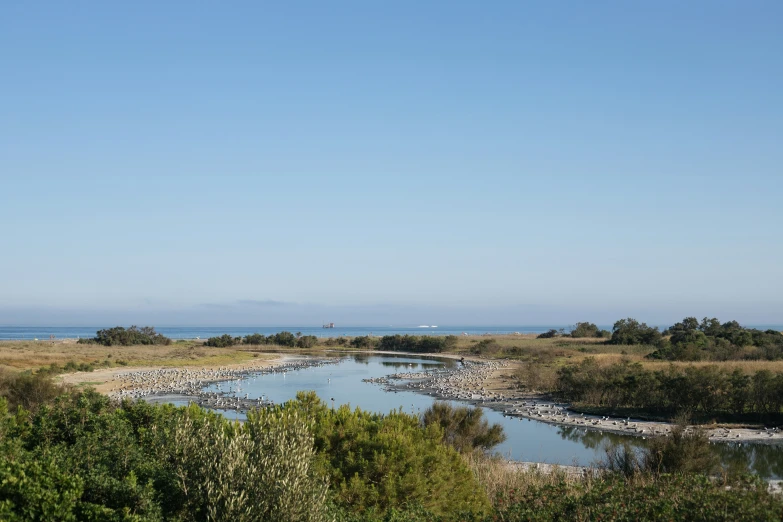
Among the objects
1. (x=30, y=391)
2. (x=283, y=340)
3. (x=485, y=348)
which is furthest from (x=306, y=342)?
(x=30, y=391)

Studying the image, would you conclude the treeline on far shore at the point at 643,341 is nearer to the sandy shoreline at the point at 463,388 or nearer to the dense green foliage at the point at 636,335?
the dense green foliage at the point at 636,335

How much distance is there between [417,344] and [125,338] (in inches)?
1384

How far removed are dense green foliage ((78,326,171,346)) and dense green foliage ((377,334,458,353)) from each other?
27.9 meters

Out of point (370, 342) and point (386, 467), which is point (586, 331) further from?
point (386, 467)

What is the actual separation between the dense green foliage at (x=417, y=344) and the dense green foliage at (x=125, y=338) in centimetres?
2792

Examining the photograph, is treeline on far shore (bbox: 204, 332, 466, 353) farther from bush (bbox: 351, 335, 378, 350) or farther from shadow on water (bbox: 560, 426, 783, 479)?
shadow on water (bbox: 560, 426, 783, 479)

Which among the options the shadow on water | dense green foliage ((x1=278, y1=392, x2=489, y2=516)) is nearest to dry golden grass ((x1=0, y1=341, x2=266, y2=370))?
the shadow on water

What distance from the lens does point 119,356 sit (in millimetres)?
62406

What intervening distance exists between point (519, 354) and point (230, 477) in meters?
65.5

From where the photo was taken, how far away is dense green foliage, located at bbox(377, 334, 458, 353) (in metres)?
84.7

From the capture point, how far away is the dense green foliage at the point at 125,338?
259 ft

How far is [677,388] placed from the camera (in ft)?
94.7

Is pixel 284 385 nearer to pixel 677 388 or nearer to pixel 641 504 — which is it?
pixel 677 388

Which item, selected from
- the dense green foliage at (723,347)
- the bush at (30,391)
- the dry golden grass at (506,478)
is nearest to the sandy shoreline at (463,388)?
the bush at (30,391)
